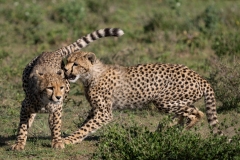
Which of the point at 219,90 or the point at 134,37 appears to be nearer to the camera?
the point at 219,90

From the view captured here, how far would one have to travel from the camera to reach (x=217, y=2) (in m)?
15.7

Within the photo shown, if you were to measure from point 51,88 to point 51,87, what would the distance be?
0.4 inches

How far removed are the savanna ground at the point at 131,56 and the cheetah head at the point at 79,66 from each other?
575mm

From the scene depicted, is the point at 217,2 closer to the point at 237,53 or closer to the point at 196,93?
the point at 237,53

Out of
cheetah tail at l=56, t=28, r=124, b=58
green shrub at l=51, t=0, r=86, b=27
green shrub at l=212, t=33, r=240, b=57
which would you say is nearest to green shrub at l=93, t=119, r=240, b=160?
cheetah tail at l=56, t=28, r=124, b=58

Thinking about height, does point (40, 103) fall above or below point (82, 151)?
above

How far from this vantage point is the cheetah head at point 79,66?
7.34 metres

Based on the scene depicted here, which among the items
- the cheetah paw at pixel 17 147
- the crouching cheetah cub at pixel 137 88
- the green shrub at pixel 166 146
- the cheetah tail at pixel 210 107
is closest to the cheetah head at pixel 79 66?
the crouching cheetah cub at pixel 137 88

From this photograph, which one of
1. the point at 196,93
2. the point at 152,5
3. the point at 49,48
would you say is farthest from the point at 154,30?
the point at 196,93

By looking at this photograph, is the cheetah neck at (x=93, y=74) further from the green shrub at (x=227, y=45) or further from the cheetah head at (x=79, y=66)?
the green shrub at (x=227, y=45)

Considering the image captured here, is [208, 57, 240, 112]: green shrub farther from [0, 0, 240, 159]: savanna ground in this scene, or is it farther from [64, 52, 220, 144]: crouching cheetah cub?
[64, 52, 220, 144]: crouching cheetah cub

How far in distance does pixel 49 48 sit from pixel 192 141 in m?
6.15

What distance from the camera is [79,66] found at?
7.38 m

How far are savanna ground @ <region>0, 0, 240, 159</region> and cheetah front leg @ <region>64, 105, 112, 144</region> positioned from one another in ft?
0.29
